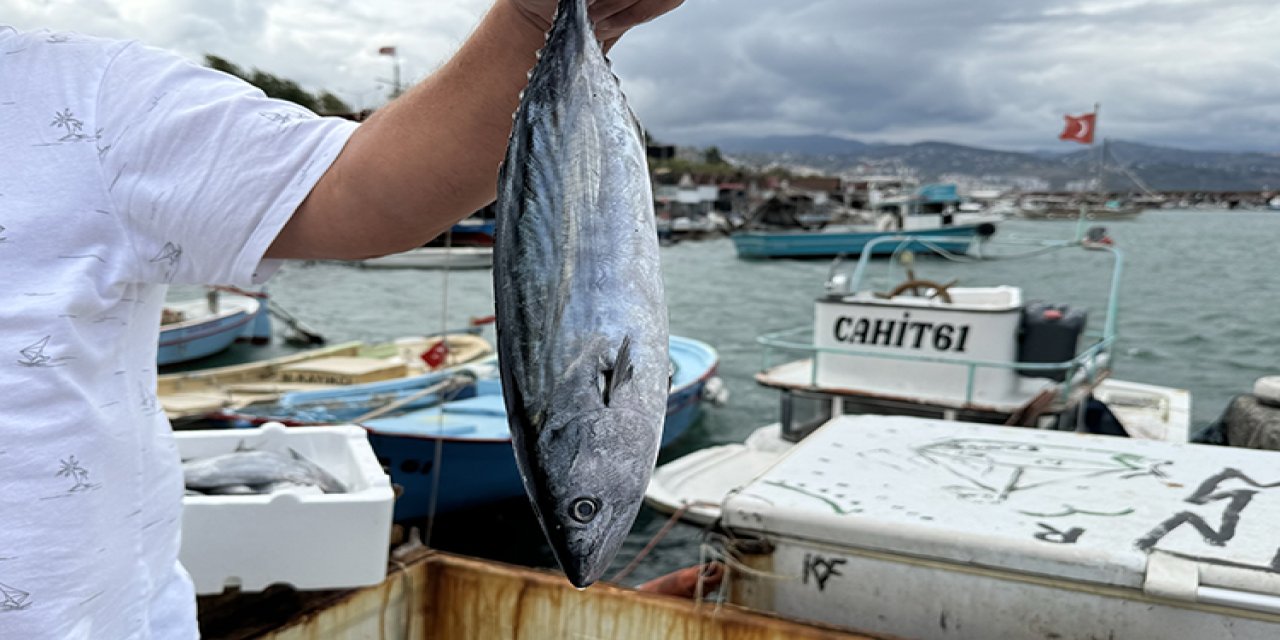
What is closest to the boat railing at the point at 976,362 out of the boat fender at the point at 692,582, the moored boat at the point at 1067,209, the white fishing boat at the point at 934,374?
the white fishing boat at the point at 934,374

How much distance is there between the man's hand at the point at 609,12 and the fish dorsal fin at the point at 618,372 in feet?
1.20

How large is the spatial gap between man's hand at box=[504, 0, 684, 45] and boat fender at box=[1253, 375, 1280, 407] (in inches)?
280

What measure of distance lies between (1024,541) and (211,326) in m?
15.4

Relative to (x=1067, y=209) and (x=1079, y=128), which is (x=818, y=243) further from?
(x=1067, y=209)

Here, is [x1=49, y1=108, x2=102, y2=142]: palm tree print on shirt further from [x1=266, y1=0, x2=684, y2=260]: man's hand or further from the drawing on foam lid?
the drawing on foam lid

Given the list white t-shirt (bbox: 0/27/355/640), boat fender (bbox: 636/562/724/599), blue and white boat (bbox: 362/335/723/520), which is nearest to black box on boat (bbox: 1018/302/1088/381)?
blue and white boat (bbox: 362/335/723/520)

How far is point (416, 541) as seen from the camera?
327cm

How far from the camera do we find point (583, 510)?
886mm

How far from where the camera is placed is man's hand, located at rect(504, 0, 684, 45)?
965 millimetres

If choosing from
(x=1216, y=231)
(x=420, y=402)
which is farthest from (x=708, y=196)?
(x=420, y=402)

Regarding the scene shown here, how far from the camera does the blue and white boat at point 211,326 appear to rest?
587 inches

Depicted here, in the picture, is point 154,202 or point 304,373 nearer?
point 154,202

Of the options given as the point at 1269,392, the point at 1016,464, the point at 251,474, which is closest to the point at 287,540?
the point at 251,474

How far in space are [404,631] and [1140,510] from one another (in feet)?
7.87
